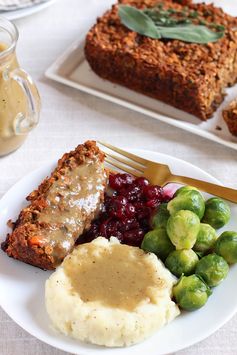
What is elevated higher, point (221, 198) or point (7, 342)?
point (221, 198)

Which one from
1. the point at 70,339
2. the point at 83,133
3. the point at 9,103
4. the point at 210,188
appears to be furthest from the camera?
the point at 83,133

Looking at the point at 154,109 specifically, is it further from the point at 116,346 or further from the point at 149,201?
the point at 116,346

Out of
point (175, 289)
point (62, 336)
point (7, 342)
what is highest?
point (175, 289)

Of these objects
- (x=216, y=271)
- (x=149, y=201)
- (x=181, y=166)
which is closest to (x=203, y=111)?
(x=181, y=166)

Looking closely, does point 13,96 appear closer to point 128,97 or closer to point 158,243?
point 128,97

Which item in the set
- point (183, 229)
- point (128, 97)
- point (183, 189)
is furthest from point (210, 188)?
point (128, 97)

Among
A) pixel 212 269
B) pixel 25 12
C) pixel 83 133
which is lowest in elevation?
pixel 83 133

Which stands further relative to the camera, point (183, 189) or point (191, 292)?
point (183, 189)

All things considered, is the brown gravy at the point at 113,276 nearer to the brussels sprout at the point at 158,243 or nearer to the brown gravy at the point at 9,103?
the brussels sprout at the point at 158,243
